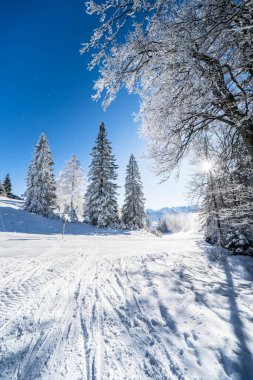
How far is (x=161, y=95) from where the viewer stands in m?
4.59

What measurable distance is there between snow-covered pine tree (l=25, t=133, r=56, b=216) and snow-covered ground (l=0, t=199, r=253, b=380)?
1863 cm

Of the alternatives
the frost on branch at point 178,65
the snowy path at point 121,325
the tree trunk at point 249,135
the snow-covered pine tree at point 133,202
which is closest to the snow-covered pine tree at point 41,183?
the snow-covered pine tree at point 133,202

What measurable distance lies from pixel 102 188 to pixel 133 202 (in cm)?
535

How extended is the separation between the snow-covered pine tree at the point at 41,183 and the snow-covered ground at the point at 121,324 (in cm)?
1863

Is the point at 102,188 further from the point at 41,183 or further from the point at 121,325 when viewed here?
the point at 121,325

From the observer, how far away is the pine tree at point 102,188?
2345 cm

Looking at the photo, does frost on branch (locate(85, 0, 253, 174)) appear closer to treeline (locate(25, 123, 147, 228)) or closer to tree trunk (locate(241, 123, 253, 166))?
tree trunk (locate(241, 123, 253, 166))

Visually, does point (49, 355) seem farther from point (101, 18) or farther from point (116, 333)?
point (101, 18)

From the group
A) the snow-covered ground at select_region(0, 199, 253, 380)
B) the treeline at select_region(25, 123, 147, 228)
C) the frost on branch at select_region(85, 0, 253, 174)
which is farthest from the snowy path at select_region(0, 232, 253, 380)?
the treeline at select_region(25, 123, 147, 228)

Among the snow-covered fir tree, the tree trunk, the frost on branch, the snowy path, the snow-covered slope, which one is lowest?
the snowy path

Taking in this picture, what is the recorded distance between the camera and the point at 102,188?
24.3 meters

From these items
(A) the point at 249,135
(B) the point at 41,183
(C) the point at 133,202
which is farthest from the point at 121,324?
(C) the point at 133,202

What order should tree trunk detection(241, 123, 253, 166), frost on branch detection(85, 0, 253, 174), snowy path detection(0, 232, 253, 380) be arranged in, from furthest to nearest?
tree trunk detection(241, 123, 253, 166) < frost on branch detection(85, 0, 253, 174) < snowy path detection(0, 232, 253, 380)

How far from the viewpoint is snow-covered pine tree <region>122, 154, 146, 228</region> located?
27.2 metres
